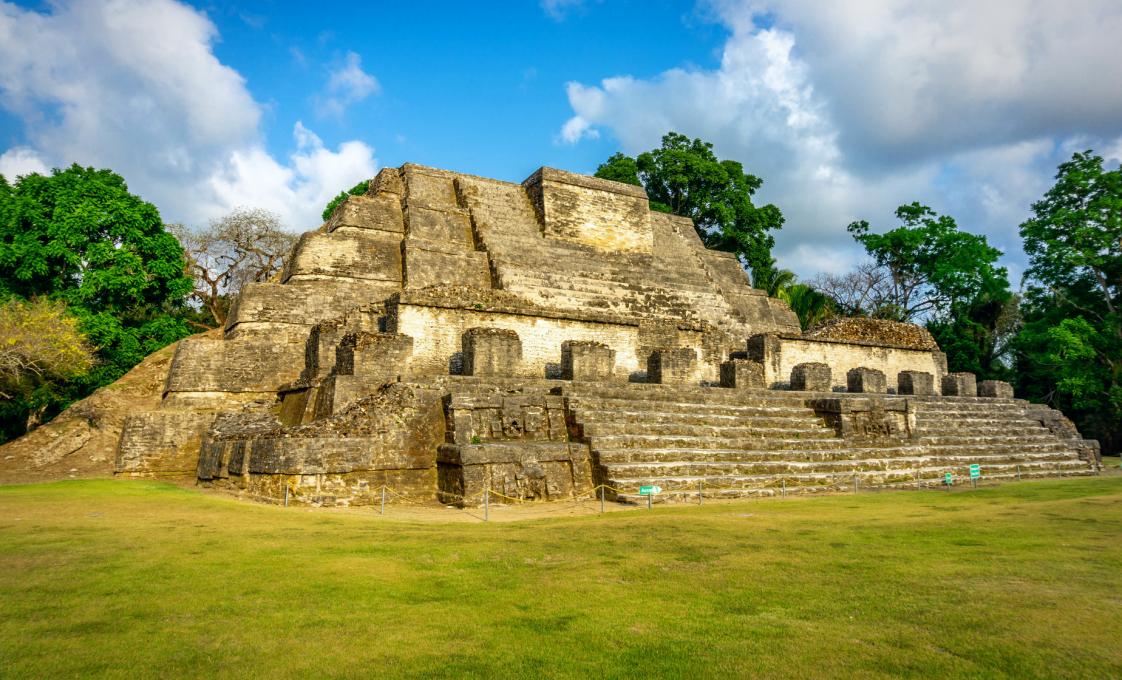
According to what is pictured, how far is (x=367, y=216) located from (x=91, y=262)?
747 centimetres

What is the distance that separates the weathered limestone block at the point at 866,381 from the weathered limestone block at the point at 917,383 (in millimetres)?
830

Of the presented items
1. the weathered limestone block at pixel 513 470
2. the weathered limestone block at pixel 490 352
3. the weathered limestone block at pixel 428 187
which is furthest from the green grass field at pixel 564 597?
the weathered limestone block at pixel 428 187

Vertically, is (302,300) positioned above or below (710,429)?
above

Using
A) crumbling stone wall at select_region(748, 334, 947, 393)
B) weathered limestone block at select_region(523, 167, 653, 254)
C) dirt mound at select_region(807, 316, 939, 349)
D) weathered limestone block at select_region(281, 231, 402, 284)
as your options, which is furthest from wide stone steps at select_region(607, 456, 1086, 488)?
weathered limestone block at select_region(523, 167, 653, 254)

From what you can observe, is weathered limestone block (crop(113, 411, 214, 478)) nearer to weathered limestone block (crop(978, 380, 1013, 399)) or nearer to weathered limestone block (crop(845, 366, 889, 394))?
weathered limestone block (crop(845, 366, 889, 394))

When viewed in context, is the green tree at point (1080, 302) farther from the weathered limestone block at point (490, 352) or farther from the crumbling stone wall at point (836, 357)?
the weathered limestone block at point (490, 352)

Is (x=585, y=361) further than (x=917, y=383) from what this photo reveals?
No

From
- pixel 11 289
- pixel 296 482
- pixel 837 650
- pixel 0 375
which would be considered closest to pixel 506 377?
pixel 296 482

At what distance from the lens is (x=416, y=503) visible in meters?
8.90

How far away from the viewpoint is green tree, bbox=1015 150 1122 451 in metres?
19.2

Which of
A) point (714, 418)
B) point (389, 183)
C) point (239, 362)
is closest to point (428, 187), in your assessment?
point (389, 183)

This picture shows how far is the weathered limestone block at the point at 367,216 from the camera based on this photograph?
15572 mm

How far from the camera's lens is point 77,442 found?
11992 mm

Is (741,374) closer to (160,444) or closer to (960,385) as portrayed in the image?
(960,385)
